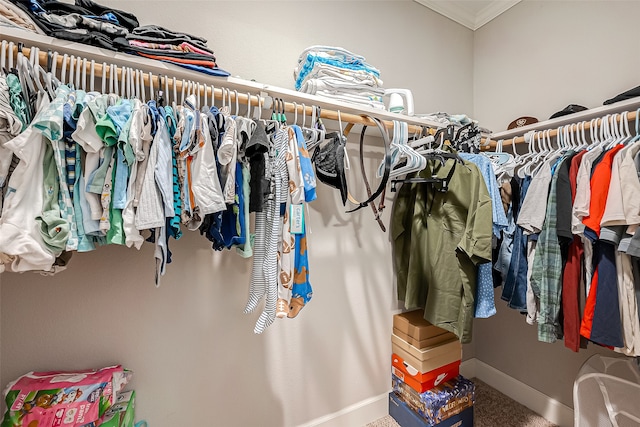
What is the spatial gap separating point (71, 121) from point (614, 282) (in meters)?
1.81

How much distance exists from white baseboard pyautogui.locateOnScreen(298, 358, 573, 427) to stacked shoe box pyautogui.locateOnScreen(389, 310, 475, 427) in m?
0.10

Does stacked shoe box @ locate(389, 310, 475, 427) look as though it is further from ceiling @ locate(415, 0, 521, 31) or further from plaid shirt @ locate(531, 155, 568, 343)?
ceiling @ locate(415, 0, 521, 31)

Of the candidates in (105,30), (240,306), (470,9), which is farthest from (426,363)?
(470,9)

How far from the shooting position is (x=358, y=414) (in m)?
1.58

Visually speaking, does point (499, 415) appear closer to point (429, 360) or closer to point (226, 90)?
point (429, 360)

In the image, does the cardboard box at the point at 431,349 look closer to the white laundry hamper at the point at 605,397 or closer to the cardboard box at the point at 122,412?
the white laundry hamper at the point at 605,397

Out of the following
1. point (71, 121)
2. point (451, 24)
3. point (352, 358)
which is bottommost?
point (352, 358)

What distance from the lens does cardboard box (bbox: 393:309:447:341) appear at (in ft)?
Result: 4.92

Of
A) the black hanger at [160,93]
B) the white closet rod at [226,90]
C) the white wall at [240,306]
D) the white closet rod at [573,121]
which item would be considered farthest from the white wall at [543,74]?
the black hanger at [160,93]

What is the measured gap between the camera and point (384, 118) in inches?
49.7

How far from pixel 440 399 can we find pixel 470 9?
2541 mm

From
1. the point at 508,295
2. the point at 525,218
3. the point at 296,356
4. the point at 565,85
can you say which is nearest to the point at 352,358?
the point at 296,356

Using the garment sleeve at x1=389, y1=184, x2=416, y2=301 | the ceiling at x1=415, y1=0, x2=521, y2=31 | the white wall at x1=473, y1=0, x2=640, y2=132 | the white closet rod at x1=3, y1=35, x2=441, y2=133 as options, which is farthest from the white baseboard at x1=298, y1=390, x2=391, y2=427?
the ceiling at x1=415, y1=0, x2=521, y2=31

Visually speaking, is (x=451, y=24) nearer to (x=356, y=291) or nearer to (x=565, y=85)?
(x=565, y=85)
